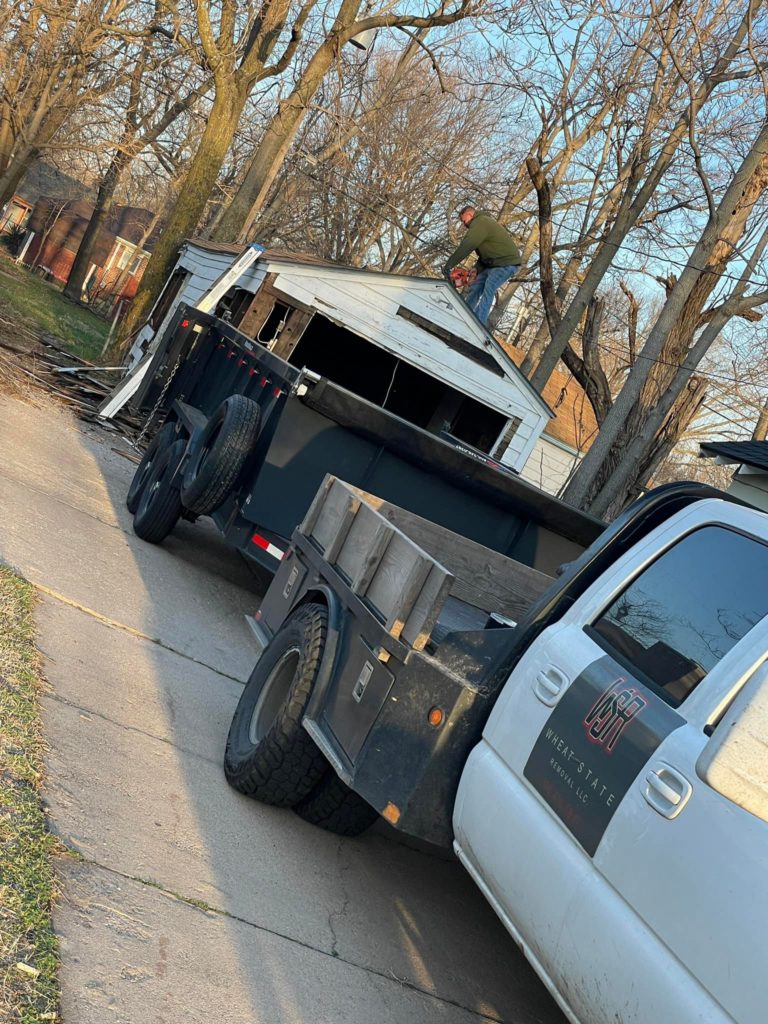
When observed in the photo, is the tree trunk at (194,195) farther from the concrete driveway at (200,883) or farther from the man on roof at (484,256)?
the concrete driveway at (200,883)

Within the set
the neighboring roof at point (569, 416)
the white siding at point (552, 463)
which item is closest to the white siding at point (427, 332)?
the neighboring roof at point (569, 416)

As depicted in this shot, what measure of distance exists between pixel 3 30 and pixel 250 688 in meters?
22.3

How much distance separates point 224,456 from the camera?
7965 millimetres

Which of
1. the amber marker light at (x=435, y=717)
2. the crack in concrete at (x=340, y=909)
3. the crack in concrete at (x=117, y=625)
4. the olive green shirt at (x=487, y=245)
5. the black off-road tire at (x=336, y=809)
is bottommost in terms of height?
the crack in concrete at (x=117, y=625)

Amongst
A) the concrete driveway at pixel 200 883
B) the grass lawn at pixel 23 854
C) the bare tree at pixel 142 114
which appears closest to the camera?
the grass lawn at pixel 23 854

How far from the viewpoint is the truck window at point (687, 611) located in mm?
3514

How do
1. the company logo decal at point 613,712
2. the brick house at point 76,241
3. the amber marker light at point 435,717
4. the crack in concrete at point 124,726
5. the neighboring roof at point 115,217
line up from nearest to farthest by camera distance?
the company logo decal at point 613,712 → the amber marker light at point 435,717 → the crack in concrete at point 124,726 → the brick house at point 76,241 → the neighboring roof at point 115,217

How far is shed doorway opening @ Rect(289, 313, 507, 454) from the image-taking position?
680 inches

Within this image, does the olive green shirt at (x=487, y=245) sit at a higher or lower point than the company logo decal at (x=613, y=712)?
higher

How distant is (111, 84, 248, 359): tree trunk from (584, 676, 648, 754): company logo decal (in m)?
18.9

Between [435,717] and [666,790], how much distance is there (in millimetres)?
1206

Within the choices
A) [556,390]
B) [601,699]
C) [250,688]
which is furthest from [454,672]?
[556,390]

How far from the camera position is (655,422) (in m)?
16.1

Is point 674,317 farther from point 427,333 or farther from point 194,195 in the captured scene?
point 194,195
